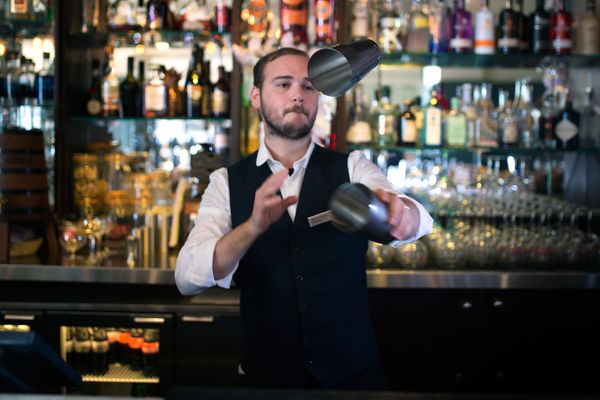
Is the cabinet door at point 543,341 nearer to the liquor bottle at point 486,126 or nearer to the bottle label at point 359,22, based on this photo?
the liquor bottle at point 486,126

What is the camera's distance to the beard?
6.74ft

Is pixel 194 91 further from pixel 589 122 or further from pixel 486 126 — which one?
pixel 589 122

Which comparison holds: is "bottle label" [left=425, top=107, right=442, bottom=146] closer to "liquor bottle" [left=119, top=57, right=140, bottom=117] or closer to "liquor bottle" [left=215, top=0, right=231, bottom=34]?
"liquor bottle" [left=215, top=0, right=231, bottom=34]

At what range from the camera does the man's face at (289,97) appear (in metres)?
2.04

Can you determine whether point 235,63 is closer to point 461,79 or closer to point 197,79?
point 197,79

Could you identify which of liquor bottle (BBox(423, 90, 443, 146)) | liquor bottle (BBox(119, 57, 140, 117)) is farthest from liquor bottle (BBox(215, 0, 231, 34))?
liquor bottle (BBox(423, 90, 443, 146))

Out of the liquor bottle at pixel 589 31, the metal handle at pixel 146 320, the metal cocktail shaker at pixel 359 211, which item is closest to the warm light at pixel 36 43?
the metal handle at pixel 146 320

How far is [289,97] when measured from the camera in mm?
2035

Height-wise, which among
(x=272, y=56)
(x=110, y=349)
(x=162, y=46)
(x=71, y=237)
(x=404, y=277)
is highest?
(x=162, y=46)

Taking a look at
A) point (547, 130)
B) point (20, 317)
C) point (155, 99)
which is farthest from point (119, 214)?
point (547, 130)

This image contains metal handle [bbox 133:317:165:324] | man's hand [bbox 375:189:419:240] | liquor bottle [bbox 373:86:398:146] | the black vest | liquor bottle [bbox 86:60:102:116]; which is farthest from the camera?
liquor bottle [bbox 86:60:102:116]

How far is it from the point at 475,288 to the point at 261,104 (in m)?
1.38

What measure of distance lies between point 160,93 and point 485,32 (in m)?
1.46

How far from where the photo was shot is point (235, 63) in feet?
11.4
